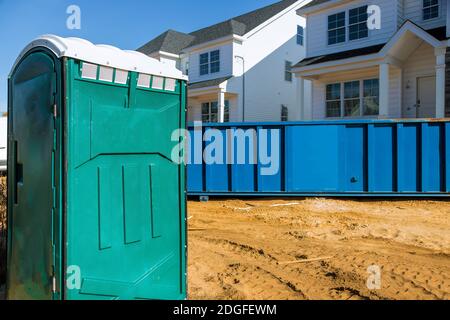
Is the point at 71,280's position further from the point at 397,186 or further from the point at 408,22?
the point at 408,22

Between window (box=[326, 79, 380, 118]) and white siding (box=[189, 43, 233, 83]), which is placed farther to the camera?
white siding (box=[189, 43, 233, 83])

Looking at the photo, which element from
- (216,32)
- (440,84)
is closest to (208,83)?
(216,32)

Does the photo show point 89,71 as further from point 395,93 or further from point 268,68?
point 268,68

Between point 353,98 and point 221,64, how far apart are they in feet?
28.6

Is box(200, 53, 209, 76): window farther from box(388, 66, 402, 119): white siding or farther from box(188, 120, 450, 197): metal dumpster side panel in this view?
box(188, 120, 450, 197): metal dumpster side panel

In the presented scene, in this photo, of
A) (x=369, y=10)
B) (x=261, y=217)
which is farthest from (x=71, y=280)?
(x=369, y=10)

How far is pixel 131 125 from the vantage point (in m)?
2.97

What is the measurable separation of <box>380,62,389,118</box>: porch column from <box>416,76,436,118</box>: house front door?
137 cm

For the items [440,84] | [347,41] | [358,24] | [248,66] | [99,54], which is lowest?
[99,54]

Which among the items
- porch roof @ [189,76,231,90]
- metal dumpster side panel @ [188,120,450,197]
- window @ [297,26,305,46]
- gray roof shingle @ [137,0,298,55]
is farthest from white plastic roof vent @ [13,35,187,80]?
window @ [297,26,305,46]

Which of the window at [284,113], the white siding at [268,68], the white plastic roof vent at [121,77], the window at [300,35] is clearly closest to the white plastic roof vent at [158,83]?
the white plastic roof vent at [121,77]

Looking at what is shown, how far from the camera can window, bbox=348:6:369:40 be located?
51.9 feet

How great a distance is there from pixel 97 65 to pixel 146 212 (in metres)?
1.21

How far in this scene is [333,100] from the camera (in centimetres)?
1694
